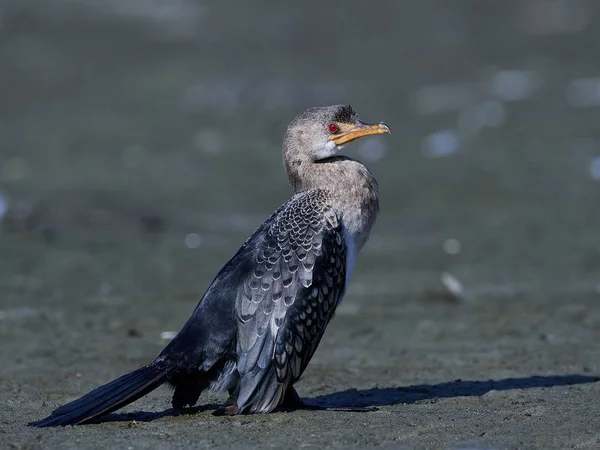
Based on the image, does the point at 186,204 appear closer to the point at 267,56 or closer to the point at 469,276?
the point at 469,276

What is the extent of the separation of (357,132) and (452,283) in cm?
400

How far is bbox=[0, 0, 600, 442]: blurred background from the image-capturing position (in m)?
10.6

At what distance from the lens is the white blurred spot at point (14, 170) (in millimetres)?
16703

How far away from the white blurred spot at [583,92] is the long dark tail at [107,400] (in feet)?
46.1

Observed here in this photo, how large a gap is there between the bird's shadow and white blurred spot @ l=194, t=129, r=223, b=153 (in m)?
9.70

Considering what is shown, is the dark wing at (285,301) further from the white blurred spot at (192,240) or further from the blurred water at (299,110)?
the white blurred spot at (192,240)

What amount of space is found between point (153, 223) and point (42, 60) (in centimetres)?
840

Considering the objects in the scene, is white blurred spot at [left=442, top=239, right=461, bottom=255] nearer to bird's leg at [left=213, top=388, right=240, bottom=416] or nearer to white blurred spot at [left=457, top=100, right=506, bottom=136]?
white blurred spot at [left=457, top=100, right=506, bottom=136]

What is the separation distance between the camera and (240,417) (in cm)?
718

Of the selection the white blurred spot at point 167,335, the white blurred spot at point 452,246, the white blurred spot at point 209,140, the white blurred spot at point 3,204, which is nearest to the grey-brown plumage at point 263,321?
the white blurred spot at point 167,335

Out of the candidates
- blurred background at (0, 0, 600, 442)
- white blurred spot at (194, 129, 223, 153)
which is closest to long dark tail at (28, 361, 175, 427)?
blurred background at (0, 0, 600, 442)

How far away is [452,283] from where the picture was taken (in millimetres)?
11742

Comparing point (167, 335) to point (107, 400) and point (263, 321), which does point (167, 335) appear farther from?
point (107, 400)

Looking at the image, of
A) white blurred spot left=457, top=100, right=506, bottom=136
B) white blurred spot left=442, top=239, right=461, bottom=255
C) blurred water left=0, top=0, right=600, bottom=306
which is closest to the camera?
white blurred spot left=442, top=239, right=461, bottom=255
